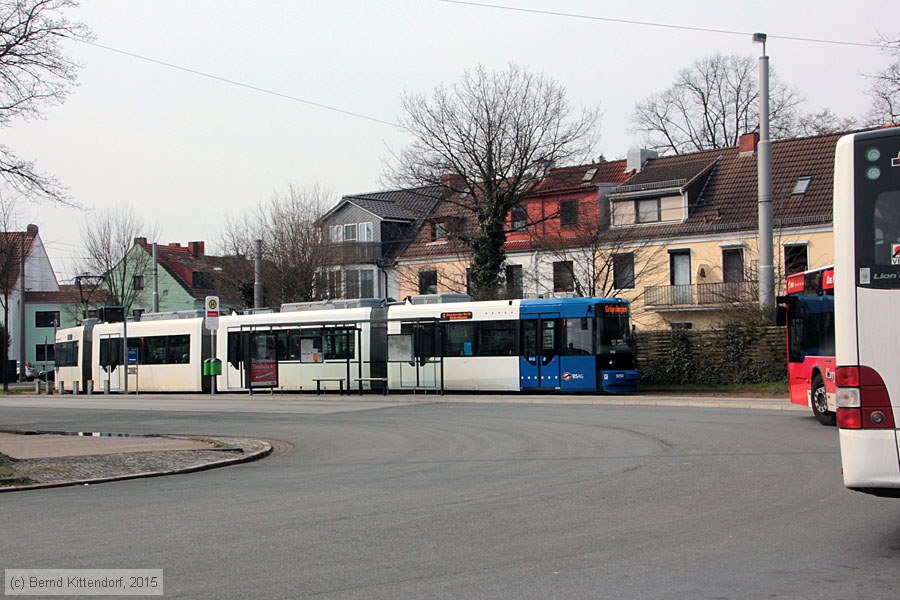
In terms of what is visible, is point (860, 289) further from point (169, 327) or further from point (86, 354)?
point (86, 354)

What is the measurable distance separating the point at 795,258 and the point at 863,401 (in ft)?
126

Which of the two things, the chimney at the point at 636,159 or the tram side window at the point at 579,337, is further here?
the chimney at the point at 636,159

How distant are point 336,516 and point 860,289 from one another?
17.8ft

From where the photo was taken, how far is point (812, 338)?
63.6 feet

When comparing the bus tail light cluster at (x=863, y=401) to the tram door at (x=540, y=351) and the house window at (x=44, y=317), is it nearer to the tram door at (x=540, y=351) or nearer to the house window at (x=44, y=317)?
the tram door at (x=540, y=351)

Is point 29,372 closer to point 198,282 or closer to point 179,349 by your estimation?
point 198,282

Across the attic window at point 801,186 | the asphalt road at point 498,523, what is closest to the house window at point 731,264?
the attic window at point 801,186

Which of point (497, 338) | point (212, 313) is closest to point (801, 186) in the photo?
point (497, 338)

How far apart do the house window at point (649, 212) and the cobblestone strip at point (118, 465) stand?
35.1m

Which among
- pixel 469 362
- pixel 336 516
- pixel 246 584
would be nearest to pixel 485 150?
pixel 469 362

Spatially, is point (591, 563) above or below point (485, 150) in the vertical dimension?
below

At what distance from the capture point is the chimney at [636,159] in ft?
176

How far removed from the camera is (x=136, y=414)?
27484 millimetres

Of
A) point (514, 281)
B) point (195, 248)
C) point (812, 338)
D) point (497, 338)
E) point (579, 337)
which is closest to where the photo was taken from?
point (812, 338)
